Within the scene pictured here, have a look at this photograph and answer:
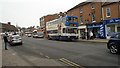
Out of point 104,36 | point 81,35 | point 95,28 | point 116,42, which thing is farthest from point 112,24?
point 116,42

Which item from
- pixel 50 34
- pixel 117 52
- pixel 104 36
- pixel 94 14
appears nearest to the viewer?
pixel 117 52

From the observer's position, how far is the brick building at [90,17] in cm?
3297

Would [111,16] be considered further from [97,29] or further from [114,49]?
[114,49]

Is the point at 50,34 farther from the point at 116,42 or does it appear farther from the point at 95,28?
the point at 116,42

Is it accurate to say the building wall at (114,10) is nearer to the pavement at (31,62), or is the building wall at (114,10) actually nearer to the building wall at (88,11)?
the building wall at (88,11)

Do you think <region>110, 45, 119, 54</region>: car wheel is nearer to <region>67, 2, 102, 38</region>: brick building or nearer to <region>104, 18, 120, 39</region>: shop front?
<region>104, 18, 120, 39</region>: shop front

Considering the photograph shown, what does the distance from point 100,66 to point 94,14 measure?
2657cm

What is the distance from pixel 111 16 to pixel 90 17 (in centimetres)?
653

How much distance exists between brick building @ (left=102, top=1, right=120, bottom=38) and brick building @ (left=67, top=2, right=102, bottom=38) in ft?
6.62

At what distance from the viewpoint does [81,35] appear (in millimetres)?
38188

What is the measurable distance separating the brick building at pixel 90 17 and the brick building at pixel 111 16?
6.62 feet

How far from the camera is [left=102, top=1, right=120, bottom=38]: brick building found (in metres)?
27.7

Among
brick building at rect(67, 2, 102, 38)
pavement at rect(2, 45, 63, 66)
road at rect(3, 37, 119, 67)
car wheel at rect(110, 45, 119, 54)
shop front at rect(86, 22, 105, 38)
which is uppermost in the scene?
brick building at rect(67, 2, 102, 38)

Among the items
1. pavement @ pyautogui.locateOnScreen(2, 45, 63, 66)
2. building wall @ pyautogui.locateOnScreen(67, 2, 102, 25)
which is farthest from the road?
building wall @ pyautogui.locateOnScreen(67, 2, 102, 25)
